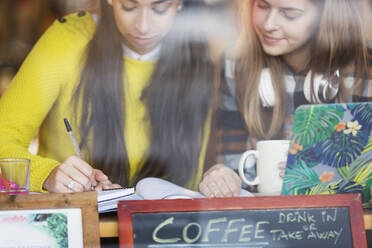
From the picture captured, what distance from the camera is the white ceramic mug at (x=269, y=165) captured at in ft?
3.78

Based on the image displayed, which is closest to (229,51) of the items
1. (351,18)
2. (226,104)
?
(226,104)

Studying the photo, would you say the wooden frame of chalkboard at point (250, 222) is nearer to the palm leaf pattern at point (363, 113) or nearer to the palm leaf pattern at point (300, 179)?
the palm leaf pattern at point (300, 179)

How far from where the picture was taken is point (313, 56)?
1376 millimetres

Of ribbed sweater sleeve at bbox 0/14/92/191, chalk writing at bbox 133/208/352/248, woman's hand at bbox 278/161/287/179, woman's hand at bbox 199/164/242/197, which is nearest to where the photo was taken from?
chalk writing at bbox 133/208/352/248

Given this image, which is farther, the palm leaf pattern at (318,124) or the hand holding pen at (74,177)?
the hand holding pen at (74,177)

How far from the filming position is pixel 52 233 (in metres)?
1.04

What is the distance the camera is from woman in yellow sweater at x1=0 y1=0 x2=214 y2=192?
4.40ft

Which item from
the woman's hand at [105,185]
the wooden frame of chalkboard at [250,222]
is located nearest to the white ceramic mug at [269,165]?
the wooden frame of chalkboard at [250,222]

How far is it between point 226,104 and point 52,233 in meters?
0.62

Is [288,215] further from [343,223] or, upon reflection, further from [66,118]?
[66,118]

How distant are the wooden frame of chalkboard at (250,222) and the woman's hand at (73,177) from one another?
0.87ft

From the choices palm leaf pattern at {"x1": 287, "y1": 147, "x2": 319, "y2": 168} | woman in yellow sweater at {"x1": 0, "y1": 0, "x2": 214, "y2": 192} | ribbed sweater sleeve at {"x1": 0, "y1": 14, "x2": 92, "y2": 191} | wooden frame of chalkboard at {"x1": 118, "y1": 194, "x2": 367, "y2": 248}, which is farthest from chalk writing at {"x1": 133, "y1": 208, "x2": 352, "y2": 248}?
ribbed sweater sleeve at {"x1": 0, "y1": 14, "x2": 92, "y2": 191}

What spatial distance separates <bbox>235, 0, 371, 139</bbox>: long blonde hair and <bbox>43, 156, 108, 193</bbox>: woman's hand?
0.47 m

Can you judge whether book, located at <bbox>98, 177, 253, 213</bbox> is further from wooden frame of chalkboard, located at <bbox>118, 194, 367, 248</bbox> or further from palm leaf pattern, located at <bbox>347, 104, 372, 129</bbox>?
palm leaf pattern, located at <bbox>347, 104, 372, 129</bbox>
